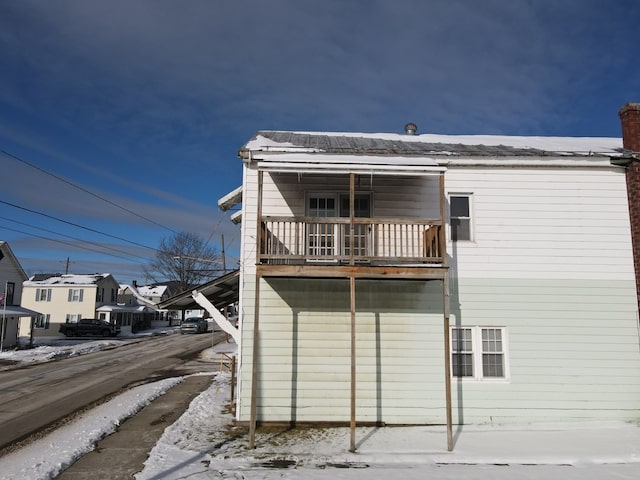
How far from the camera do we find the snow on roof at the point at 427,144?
11281 mm

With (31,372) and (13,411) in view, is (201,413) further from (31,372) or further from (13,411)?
(31,372)

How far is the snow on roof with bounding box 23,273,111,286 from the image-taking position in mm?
47009

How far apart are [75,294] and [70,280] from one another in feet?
7.43

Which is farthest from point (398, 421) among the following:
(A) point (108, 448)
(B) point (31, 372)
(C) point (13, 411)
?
(B) point (31, 372)

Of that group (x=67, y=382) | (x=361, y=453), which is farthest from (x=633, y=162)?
(x=67, y=382)

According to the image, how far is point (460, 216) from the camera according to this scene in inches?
449

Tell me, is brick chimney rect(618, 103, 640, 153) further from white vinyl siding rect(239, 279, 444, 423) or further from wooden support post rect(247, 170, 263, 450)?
wooden support post rect(247, 170, 263, 450)

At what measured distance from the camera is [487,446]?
29.0 feet

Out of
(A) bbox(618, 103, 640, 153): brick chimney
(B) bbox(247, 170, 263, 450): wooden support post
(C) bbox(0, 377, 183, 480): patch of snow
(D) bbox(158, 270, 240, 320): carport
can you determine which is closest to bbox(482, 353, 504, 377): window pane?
(B) bbox(247, 170, 263, 450): wooden support post

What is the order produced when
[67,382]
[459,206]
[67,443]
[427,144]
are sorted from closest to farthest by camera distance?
[67,443] → [459,206] → [427,144] → [67,382]

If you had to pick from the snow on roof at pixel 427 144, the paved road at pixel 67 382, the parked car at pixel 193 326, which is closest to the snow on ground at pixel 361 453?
the paved road at pixel 67 382

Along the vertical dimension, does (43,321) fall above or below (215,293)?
below

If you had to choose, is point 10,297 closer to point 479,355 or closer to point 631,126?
point 479,355

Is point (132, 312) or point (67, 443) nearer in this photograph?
point (67, 443)
